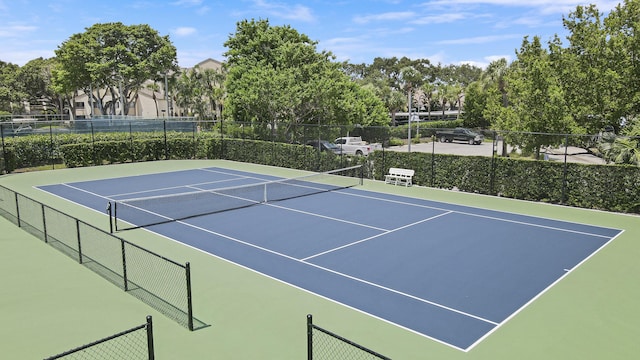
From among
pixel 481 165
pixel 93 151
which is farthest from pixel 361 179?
pixel 93 151

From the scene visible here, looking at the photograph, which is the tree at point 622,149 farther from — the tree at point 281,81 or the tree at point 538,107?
the tree at point 281,81

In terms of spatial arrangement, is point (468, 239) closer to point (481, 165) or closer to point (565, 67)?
point (481, 165)

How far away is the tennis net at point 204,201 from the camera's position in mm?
16938

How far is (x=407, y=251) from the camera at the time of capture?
1330cm

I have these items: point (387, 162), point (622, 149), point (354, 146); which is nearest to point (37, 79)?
point (354, 146)

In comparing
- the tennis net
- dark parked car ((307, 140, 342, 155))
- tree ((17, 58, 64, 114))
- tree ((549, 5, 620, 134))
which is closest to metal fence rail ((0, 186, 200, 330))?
the tennis net

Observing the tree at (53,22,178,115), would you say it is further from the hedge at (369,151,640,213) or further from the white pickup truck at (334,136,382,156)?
the hedge at (369,151,640,213)

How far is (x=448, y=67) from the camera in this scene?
110625 mm

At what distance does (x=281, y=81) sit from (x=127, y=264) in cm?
2224

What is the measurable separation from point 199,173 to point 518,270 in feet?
68.0

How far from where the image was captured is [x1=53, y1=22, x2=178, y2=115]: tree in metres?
58.5

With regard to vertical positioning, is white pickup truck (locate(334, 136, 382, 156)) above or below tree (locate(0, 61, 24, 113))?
below

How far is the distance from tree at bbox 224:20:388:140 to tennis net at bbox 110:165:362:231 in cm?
799

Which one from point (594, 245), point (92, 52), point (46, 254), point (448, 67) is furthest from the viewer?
point (448, 67)
